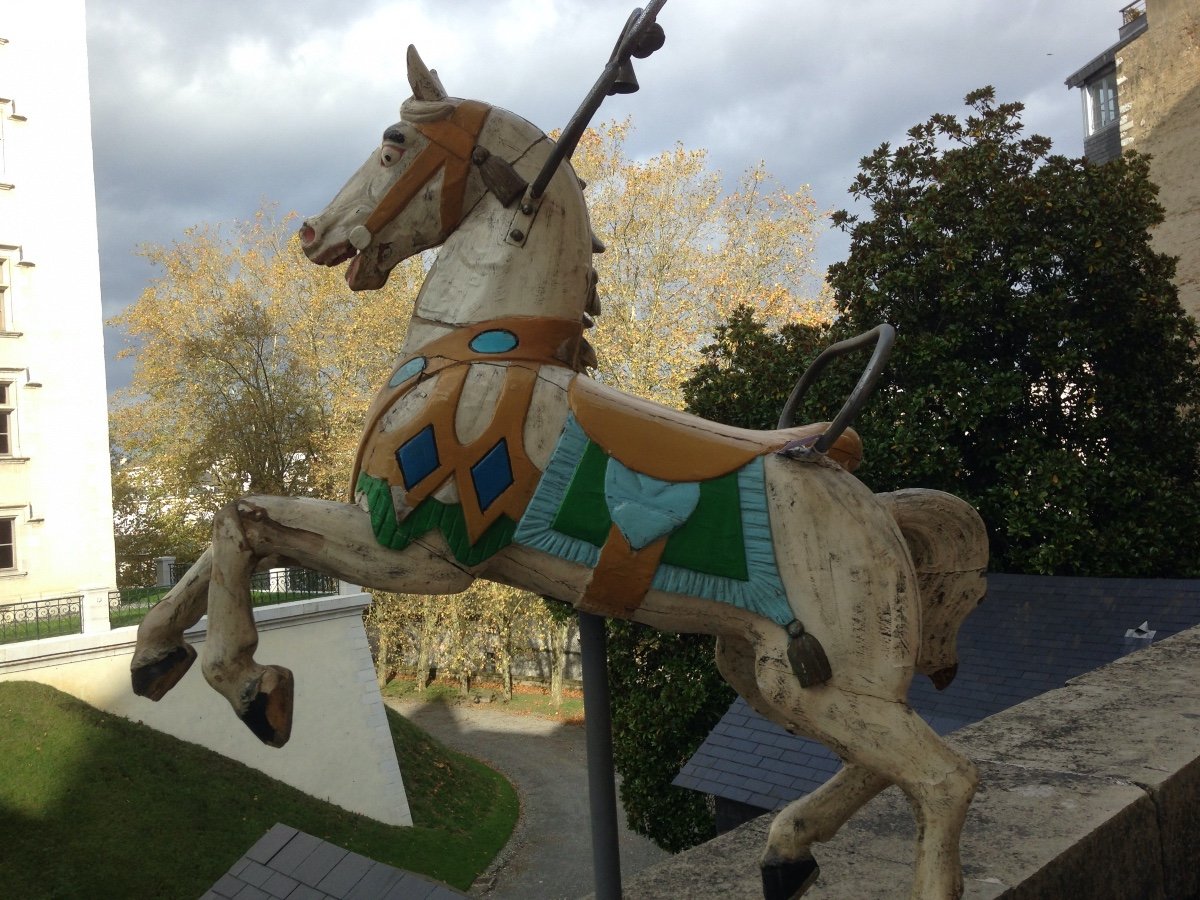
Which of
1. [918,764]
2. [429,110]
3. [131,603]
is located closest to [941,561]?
[918,764]

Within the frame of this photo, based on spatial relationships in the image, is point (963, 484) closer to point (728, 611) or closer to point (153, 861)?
point (728, 611)

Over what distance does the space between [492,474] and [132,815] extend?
10786mm

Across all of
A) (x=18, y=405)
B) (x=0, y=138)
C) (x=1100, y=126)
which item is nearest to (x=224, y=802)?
(x=18, y=405)

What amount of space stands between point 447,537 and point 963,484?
30.1 feet

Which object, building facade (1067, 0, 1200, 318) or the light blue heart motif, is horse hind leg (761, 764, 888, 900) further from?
building facade (1067, 0, 1200, 318)

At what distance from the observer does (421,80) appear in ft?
7.82

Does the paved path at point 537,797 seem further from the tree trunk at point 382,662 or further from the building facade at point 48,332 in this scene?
the building facade at point 48,332

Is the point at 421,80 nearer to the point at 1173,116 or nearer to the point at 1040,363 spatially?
the point at 1040,363

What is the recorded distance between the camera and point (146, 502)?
2177 cm

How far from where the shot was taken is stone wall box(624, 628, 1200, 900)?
2.64 m

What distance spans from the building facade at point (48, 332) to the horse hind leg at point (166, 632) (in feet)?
49.3

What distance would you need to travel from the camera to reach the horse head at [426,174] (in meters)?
2.38

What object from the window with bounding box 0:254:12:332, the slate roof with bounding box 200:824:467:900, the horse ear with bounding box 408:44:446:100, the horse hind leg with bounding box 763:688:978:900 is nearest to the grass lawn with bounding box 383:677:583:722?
the window with bounding box 0:254:12:332

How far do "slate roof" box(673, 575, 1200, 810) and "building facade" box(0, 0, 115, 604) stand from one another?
37.8 feet
